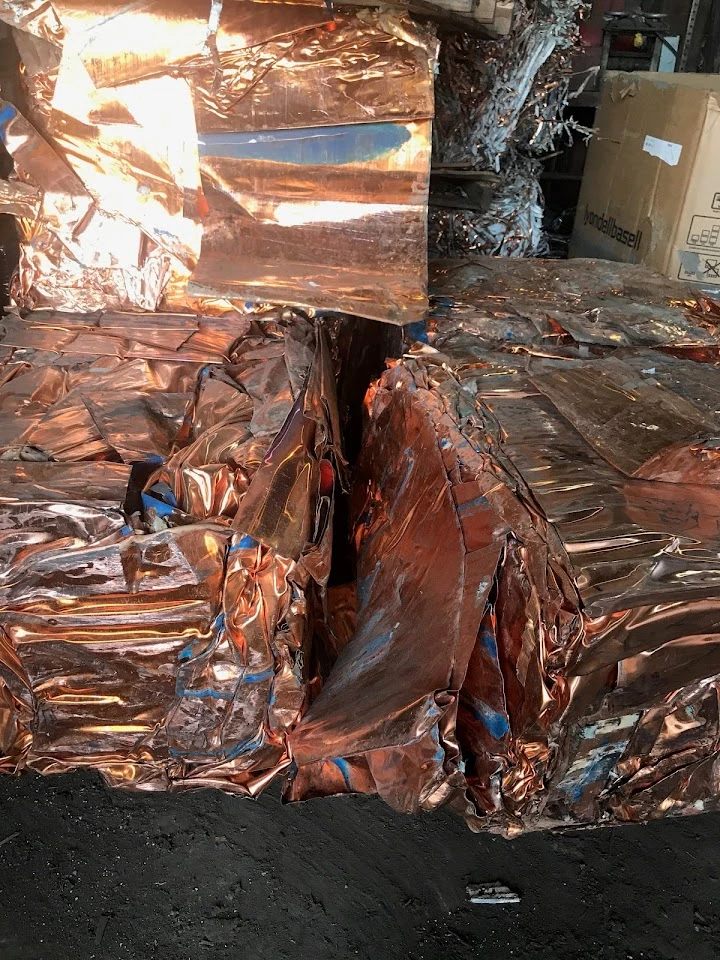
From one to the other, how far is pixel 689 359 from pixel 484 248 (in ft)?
3.50

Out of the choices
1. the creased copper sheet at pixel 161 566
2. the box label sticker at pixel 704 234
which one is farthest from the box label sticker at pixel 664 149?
the creased copper sheet at pixel 161 566

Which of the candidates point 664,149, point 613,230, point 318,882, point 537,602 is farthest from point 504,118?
point 318,882

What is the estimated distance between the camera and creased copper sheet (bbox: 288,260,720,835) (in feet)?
2.88

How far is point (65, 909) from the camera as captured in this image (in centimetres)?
121

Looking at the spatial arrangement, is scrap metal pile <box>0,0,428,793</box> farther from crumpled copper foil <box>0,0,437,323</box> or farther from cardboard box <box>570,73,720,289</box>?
cardboard box <box>570,73,720,289</box>

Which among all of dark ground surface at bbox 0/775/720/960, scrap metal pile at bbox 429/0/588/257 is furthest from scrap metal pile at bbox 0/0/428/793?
scrap metal pile at bbox 429/0/588/257

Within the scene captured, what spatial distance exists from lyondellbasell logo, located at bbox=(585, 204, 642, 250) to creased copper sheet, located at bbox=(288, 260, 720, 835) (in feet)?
3.15

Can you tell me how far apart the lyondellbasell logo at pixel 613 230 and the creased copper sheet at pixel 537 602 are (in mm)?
959

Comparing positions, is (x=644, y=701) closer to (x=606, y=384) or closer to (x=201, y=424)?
(x=606, y=384)

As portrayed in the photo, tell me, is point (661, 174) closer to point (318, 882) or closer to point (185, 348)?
point (185, 348)

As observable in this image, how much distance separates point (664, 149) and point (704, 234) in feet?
0.92

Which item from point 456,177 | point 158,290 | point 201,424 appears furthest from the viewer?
point 456,177

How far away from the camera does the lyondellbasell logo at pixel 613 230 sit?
7.14 feet

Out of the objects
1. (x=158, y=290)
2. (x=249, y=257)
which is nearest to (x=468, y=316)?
(x=249, y=257)
